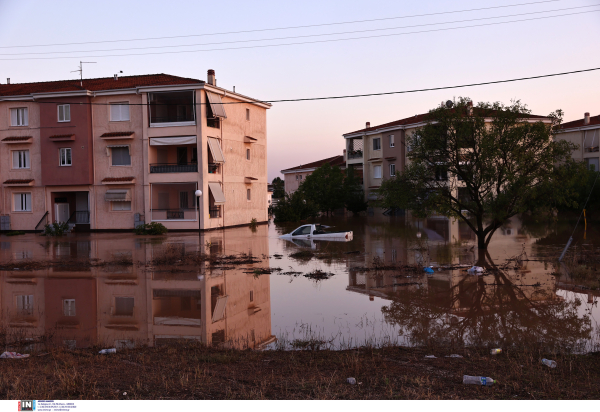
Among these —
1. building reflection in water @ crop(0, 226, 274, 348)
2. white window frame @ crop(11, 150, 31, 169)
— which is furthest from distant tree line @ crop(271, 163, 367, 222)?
building reflection in water @ crop(0, 226, 274, 348)

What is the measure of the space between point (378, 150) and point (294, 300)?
152ft

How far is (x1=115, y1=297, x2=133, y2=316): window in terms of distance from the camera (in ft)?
40.0

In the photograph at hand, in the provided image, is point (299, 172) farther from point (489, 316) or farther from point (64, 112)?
point (489, 316)

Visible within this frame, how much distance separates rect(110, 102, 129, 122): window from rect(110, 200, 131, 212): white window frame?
5738mm

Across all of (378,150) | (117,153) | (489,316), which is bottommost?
(489,316)

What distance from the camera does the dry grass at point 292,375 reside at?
6.11m

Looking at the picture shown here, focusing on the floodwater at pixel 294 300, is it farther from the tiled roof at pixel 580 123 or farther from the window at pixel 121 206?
the tiled roof at pixel 580 123

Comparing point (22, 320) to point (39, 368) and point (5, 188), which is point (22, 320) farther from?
point (5, 188)

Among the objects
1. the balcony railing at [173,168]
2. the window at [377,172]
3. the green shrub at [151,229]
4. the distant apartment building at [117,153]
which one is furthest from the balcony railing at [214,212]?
the window at [377,172]

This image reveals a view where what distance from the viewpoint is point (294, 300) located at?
44.0 ft

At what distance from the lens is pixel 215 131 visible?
37062mm

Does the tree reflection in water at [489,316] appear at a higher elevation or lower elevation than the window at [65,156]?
lower

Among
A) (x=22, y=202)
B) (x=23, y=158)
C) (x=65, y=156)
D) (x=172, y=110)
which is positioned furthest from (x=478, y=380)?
(x=23, y=158)

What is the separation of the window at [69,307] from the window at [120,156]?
2468cm
